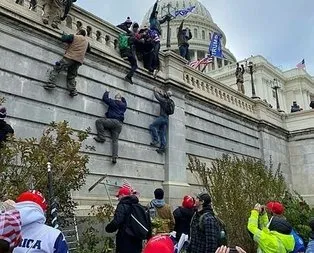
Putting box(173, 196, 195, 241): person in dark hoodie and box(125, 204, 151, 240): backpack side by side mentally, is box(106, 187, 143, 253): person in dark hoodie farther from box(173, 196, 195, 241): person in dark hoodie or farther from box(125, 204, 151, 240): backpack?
box(173, 196, 195, 241): person in dark hoodie

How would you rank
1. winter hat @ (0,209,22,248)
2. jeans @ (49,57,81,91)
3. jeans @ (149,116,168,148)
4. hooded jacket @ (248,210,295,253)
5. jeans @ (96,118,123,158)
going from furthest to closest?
jeans @ (149,116,168,148), jeans @ (96,118,123,158), jeans @ (49,57,81,91), hooded jacket @ (248,210,295,253), winter hat @ (0,209,22,248)

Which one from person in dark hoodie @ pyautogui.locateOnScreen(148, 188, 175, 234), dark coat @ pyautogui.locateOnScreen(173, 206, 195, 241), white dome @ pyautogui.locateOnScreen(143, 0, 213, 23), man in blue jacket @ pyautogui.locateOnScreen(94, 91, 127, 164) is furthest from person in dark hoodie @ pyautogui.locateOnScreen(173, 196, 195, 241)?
white dome @ pyautogui.locateOnScreen(143, 0, 213, 23)

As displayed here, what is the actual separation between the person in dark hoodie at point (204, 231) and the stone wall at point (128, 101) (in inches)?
199

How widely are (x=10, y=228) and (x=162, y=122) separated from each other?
11.7m

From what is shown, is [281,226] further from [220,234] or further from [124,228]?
[124,228]

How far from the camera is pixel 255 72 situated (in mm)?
68562

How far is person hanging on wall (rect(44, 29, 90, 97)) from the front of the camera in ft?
35.5

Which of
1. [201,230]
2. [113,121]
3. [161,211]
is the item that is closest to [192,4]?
[113,121]

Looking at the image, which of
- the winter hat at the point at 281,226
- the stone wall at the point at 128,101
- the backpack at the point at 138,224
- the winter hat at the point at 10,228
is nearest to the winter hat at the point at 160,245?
the winter hat at the point at 10,228

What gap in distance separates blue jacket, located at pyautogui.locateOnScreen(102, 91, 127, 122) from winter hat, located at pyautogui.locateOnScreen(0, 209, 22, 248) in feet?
31.8

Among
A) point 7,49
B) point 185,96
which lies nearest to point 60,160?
point 7,49

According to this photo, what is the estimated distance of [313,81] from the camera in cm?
7488

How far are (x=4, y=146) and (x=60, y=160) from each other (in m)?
0.99

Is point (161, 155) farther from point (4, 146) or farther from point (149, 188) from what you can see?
point (4, 146)
